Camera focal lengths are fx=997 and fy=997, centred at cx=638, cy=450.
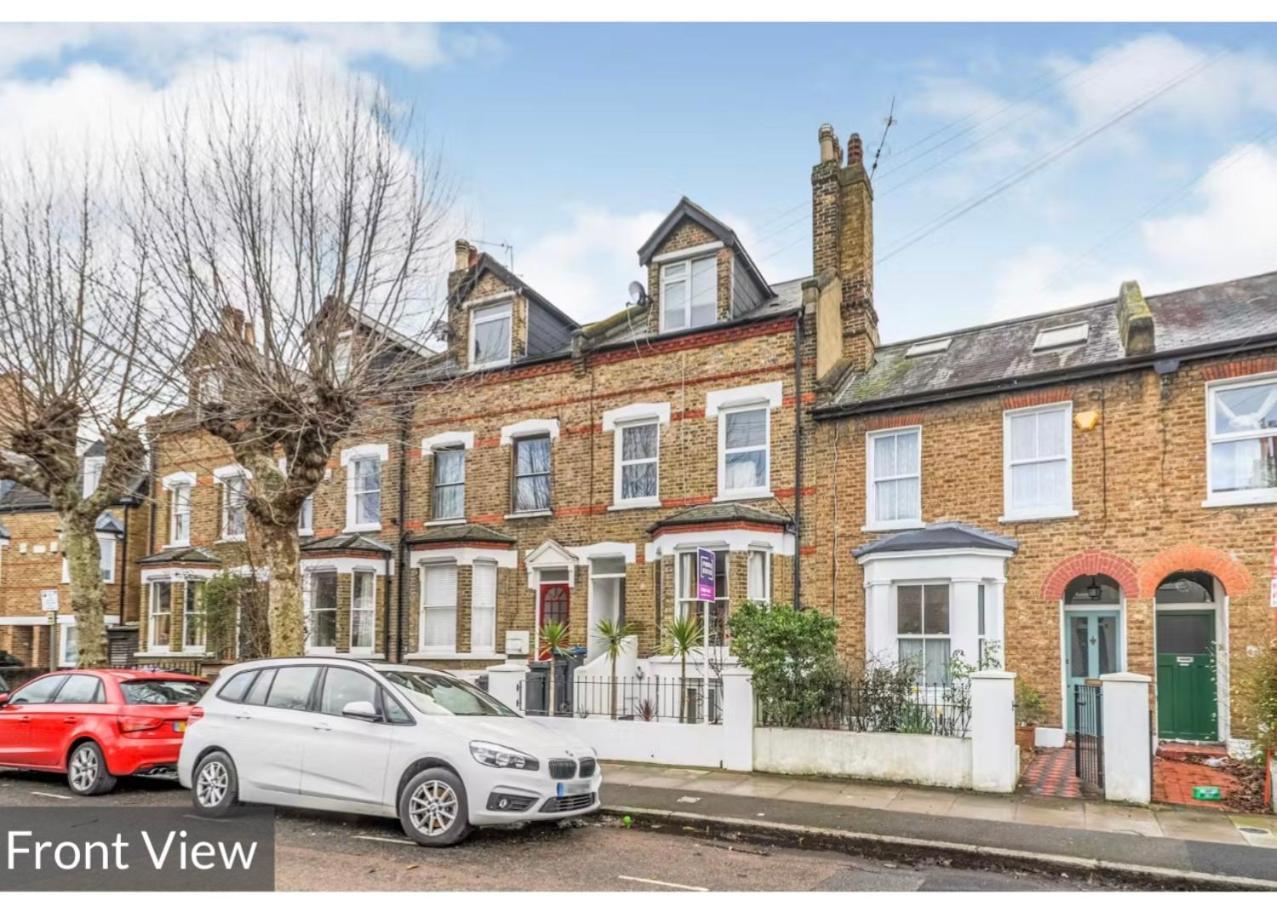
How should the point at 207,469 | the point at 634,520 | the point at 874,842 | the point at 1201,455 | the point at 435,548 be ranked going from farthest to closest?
the point at 207,469, the point at 435,548, the point at 634,520, the point at 1201,455, the point at 874,842

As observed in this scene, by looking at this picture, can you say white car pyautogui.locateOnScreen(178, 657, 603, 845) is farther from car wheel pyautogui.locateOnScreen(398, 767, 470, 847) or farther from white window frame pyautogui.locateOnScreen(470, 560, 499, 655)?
white window frame pyautogui.locateOnScreen(470, 560, 499, 655)

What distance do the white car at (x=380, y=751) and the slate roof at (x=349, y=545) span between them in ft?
37.9

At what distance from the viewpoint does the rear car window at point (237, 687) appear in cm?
1023

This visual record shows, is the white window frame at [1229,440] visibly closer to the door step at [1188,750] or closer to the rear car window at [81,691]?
the door step at [1188,750]

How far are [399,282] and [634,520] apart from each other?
263 inches

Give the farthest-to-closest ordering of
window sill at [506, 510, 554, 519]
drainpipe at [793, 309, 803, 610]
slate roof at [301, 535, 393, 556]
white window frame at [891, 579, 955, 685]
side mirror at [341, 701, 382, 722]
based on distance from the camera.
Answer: slate roof at [301, 535, 393, 556], window sill at [506, 510, 554, 519], drainpipe at [793, 309, 803, 610], white window frame at [891, 579, 955, 685], side mirror at [341, 701, 382, 722]

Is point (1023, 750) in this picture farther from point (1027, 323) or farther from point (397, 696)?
point (397, 696)

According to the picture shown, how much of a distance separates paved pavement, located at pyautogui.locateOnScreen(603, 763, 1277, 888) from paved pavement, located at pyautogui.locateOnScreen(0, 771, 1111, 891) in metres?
0.30

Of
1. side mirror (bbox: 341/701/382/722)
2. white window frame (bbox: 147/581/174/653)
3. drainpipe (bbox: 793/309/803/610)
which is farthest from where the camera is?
white window frame (bbox: 147/581/174/653)

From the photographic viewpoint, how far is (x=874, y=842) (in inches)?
358

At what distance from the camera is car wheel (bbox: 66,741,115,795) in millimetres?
11289

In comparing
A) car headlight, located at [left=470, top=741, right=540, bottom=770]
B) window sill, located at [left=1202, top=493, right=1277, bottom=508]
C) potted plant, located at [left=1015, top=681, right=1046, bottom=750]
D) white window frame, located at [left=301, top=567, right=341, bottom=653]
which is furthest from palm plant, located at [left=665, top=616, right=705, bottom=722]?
white window frame, located at [left=301, top=567, right=341, bottom=653]

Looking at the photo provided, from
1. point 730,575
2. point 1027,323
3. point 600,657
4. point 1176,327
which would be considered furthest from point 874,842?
point 1027,323

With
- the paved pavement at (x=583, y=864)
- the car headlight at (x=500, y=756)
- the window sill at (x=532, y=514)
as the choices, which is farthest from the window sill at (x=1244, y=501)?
the window sill at (x=532, y=514)
